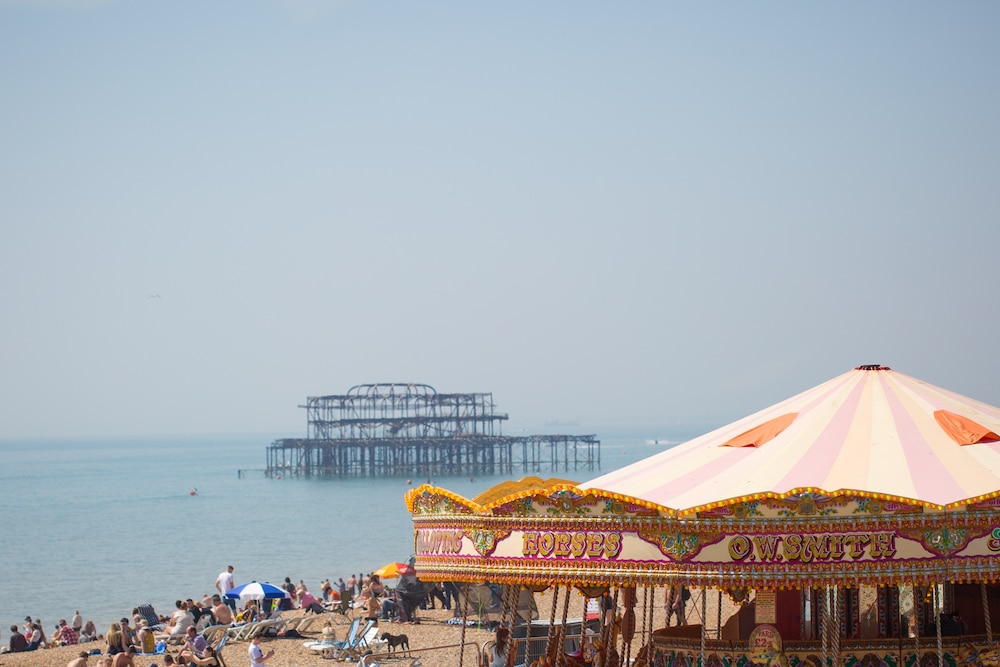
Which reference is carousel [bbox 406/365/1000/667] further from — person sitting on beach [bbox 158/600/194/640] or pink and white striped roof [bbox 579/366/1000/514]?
person sitting on beach [bbox 158/600/194/640]

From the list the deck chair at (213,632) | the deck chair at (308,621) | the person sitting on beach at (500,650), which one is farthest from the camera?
the deck chair at (308,621)

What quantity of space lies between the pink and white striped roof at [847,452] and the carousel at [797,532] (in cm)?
2

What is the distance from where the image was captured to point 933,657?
11539 millimetres

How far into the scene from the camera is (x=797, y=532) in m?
10.2

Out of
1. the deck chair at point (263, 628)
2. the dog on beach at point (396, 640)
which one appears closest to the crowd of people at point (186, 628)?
the deck chair at point (263, 628)

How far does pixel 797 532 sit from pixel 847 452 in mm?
1496

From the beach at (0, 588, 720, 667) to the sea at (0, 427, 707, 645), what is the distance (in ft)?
54.0

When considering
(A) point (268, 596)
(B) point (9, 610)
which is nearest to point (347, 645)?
(A) point (268, 596)

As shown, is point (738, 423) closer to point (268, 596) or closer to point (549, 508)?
point (549, 508)

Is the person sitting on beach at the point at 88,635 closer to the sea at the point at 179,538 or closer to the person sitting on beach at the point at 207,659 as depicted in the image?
the sea at the point at 179,538

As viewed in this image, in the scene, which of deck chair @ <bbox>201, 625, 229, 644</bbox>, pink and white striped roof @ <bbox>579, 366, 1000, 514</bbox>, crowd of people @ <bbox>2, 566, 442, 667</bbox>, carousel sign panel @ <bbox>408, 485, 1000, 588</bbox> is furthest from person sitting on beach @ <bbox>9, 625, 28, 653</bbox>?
carousel sign panel @ <bbox>408, 485, 1000, 588</bbox>

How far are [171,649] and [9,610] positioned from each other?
28221 millimetres

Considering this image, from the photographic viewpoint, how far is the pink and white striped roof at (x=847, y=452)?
34.4ft

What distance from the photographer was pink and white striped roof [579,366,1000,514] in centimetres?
1050
